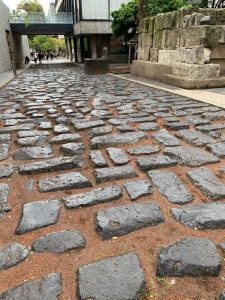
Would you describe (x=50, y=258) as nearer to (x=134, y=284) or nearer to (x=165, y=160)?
(x=134, y=284)

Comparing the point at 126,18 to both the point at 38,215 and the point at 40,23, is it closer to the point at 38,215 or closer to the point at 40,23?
the point at 40,23

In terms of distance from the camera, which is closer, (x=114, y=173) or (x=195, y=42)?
(x=114, y=173)

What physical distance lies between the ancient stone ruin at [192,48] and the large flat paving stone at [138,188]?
6257 mm

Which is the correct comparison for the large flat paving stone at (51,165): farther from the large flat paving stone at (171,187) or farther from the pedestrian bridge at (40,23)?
the pedestrian bridge at (40,23)

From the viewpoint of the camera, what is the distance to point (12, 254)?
6.41ft

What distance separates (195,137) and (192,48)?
18.1ft

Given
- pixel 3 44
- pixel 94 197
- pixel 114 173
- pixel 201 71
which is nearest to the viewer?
pixel 94 197

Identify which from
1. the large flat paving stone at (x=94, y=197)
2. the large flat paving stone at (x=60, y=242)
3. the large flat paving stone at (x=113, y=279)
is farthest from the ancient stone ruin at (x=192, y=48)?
the large flat paving stone at (x=113, y=279)

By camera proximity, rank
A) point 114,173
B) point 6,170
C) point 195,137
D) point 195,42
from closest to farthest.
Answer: point 114,173, point 6,170, point 195,137, point 195,42

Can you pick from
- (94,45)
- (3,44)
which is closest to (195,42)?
(3,44)

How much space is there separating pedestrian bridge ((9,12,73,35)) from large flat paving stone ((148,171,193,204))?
23.7 m

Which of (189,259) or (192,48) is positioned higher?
(192,48)

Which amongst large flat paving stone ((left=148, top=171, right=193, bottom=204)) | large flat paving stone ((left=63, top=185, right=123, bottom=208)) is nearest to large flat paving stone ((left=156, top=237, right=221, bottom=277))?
large flat paving stone ((left=148, top=171, right=193, bottom=204))

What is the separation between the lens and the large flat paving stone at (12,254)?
6.15 ft
